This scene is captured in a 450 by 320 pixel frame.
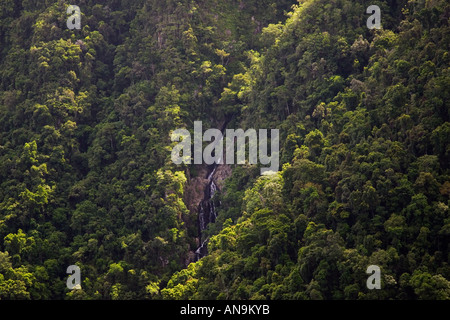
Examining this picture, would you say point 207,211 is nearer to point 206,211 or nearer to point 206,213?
point 206,211

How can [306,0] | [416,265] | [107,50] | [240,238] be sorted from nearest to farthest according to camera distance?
[416,265]
[240,238]
[306,0]
[107,50]

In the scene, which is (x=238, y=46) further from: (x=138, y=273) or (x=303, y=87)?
(x=138, y=273)

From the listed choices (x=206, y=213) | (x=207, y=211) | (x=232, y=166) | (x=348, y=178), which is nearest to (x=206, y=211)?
(x=207, y=211)

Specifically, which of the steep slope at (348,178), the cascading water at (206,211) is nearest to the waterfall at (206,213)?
the cascading water at (206,211)

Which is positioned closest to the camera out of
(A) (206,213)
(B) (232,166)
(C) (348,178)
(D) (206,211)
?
(C) (348,178)

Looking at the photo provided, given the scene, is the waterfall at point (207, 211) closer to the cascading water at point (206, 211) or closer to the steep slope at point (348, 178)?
the cascading water at point (206, 211)

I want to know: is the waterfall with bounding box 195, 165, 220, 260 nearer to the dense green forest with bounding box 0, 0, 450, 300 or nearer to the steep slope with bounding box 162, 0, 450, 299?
the dense green forest with bounding box 0, 0, 450, 300

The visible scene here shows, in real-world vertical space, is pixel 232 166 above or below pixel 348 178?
above
